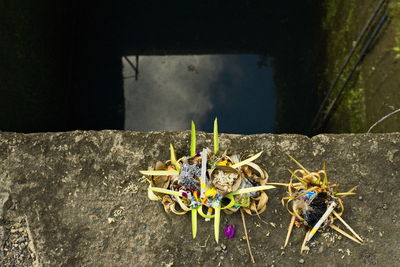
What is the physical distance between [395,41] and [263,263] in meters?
1.61

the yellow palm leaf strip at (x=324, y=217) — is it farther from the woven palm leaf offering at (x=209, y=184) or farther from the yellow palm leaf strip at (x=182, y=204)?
the yellow palm leaf strip at (x=182, y=204)

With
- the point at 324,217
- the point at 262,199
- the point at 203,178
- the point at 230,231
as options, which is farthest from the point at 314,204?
the point at 203,178

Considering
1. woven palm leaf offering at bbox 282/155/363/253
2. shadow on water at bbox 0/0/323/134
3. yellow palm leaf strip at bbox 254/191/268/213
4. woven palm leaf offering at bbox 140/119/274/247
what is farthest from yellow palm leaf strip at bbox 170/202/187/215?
shadow on water at bbox 0/0/323/134

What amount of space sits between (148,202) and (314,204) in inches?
27.3

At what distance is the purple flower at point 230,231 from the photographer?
1520 millimetres

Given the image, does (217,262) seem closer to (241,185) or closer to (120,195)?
(241,185)

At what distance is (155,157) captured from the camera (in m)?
1.61

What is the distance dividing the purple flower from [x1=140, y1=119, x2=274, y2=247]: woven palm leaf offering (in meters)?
0.07

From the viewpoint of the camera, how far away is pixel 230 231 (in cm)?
152

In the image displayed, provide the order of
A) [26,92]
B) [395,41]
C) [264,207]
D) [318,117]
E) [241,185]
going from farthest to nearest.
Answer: [318,117]
[26,92]
[395,41]
[264,207]
[241,185]

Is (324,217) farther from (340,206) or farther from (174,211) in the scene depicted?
(174,211)

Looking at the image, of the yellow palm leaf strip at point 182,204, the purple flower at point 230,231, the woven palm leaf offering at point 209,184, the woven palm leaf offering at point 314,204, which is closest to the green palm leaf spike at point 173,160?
the woven palm leaf offering at point 209,184

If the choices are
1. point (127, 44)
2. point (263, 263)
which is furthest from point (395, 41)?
point (127, 44)

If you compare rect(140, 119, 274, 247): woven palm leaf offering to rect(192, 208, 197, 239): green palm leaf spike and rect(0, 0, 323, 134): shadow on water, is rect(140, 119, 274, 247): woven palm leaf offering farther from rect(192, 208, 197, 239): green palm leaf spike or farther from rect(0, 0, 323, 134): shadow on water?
rect(0, 0, 323, 134): shadow on water
